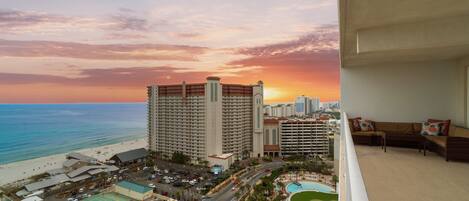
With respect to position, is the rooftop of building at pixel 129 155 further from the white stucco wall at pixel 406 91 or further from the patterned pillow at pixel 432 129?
the patterned pillow at pixel 432 129

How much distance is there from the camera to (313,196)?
1561 centimetres

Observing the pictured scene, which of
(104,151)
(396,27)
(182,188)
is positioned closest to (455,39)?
(396,27)

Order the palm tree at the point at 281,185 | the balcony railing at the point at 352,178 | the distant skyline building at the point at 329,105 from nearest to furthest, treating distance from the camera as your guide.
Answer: the balcony railing at the point at 352,178
the palm tree at the point at 281,185
the distant skyline building at the point at 329,105

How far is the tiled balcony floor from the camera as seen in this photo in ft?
6.35

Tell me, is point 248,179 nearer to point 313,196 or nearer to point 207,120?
point 313,196

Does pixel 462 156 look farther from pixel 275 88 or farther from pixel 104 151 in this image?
pixel 104 151

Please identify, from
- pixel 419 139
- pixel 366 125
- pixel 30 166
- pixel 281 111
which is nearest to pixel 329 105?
pixel 281 111

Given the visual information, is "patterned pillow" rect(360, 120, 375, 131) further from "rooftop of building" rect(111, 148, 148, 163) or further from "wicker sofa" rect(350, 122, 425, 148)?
"rooftop of building" rect(111, 148, 148, 163)

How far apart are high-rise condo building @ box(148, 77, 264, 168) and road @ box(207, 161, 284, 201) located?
3259 mm

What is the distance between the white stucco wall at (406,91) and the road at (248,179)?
41.4ft

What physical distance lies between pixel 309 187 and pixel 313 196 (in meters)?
2.43

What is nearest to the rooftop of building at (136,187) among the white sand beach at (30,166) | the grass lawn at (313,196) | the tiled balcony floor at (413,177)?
the grass lawn at (313,196)

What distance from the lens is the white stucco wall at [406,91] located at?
4.77 meters

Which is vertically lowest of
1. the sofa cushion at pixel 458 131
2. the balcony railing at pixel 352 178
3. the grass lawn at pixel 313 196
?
the grass lawn at pixel 313 196
